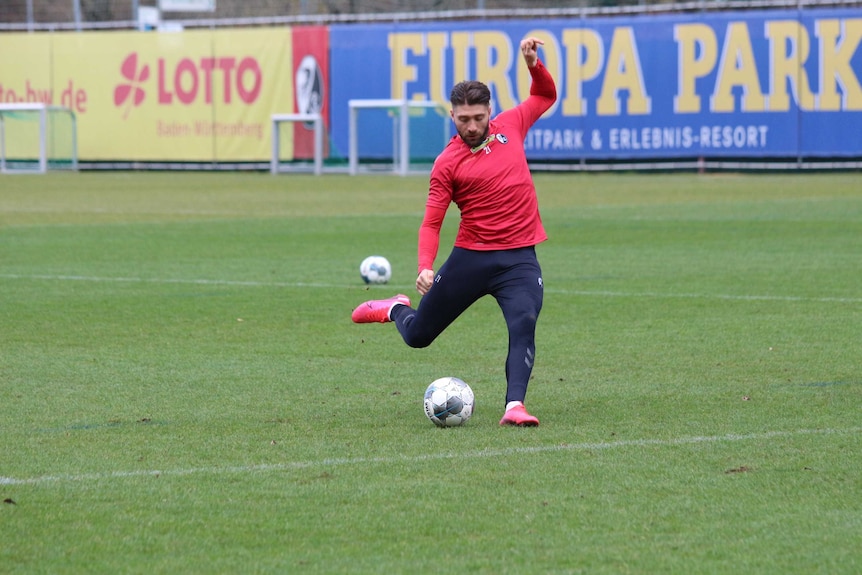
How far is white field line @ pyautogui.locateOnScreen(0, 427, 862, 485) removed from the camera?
20.1 ft

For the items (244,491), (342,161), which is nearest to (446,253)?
(244,491)

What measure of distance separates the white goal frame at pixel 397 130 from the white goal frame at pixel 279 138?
0.83 meters

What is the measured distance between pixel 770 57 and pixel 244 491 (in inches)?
1200

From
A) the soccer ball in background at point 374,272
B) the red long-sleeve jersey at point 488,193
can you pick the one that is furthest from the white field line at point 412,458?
the soccer ball in background at point 374,272

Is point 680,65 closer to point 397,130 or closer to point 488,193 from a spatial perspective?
point 397,130

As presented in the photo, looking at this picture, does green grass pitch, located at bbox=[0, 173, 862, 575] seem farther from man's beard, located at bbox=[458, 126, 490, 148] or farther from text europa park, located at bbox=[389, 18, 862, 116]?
text europa park, located at bbox=[389, 18, 862, 116]

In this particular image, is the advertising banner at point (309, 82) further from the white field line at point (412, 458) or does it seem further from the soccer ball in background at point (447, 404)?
the white field line at point (412, 458)

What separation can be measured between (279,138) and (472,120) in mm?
33064

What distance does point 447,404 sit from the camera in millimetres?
7188

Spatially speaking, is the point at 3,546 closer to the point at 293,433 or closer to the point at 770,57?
the point at 293,433

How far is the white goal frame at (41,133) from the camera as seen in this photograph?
4000cm

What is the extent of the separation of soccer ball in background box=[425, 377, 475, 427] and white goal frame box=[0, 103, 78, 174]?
34299mm

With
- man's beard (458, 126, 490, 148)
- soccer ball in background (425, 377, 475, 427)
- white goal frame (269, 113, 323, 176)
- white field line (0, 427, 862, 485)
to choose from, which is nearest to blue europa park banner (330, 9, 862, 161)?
white goal frame (269, 113, 323, 176)

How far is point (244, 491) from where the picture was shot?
5.86 metres
